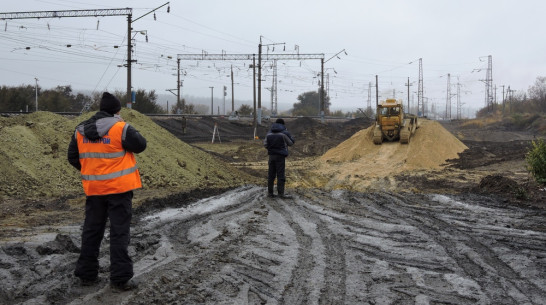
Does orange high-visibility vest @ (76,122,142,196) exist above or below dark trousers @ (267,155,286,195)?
above

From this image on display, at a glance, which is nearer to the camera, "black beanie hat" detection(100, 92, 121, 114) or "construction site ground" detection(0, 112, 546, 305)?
"construction site ground" detection(0, 112, 546, 305)

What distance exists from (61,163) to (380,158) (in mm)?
16572

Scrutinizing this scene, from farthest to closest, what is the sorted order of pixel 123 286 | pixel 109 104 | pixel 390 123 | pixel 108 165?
pixel 390 123 < pixel 109 104 < pixel 108 165 < pixel 123 286

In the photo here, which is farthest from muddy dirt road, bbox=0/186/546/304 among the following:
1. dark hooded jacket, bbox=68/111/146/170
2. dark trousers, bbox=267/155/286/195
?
dark trousers, bbox=267/155/286/195

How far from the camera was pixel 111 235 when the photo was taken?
504 cm

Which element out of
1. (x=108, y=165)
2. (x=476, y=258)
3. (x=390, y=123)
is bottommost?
(x=476, y=258)

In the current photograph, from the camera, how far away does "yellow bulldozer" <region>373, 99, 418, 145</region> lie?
91.1 ft

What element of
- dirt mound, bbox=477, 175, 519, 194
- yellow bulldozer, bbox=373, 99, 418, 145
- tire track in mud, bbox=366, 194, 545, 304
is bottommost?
tire track in mud, bbox=366, 194, 545, 304

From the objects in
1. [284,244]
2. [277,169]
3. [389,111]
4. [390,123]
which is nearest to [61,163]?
[277,169]

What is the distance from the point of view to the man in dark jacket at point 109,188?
4969 mm

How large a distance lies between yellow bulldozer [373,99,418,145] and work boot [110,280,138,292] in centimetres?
2388

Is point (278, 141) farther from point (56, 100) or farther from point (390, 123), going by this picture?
point (56, 100)

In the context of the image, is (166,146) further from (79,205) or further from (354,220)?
(354,220)

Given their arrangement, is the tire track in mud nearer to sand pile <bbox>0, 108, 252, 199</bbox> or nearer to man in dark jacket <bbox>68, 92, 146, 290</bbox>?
man in dark jacket <bbox>68, 92, 146, 290</bbox>
